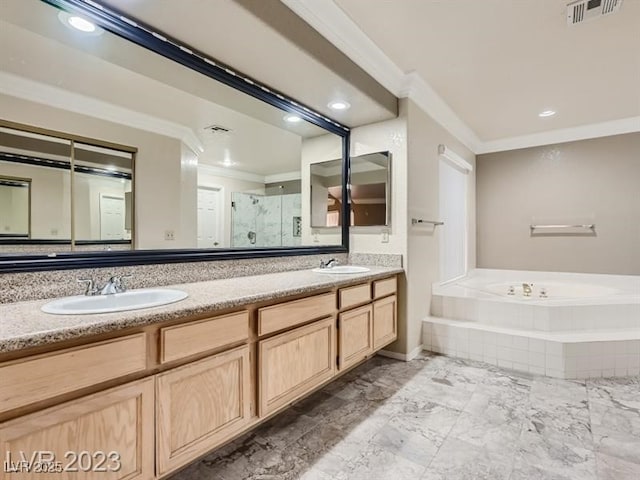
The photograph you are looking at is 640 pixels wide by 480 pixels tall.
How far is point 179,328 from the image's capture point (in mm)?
1222

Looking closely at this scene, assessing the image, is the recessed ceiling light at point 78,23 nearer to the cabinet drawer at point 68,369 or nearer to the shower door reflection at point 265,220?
the shower door reflection at point 265,220

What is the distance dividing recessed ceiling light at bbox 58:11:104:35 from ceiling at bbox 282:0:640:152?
0.92 meters

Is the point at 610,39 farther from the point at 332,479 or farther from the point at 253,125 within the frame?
the point at 332,479

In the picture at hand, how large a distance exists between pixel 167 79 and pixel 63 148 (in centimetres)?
65

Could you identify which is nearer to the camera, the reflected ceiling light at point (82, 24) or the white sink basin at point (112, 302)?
the white sink basin at point (112, 302)

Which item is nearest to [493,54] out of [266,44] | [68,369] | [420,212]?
[420,212]

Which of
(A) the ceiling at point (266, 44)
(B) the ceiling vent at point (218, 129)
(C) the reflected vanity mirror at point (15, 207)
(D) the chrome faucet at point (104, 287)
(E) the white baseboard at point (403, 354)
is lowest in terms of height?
(E) the white baseboard at point (403, 354)

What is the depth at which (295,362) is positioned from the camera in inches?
69.0

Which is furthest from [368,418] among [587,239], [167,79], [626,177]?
[626,177]

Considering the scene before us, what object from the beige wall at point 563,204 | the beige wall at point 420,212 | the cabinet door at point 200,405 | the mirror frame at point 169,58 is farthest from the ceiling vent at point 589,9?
the cabinet door at point 200,405

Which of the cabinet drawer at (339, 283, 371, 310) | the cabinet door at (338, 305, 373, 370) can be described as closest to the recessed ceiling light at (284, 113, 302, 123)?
the cabinet drawer at (339, 283, 371, 310)

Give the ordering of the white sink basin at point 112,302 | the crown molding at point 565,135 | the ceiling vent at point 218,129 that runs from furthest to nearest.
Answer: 1. the crown molding at point 565,135
2. the ceiling vent at point 218,129
3. the white sink basin at point 112,302

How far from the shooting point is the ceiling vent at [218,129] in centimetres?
209

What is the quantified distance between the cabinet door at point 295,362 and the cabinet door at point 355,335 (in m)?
0.10
